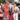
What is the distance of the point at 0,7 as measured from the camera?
1.86 feet

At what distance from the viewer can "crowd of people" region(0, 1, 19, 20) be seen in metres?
0.56

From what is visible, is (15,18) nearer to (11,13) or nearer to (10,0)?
(11,13)

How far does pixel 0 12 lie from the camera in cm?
56

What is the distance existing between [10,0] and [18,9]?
5.1 inches

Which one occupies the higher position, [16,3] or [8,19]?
[16,3]

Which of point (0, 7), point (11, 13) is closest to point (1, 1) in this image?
point (0, 7)

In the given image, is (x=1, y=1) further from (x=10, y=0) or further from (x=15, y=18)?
(x=15, y=18)

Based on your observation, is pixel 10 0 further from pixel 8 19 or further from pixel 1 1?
pixel 8 19

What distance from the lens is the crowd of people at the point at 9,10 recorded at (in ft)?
1.85

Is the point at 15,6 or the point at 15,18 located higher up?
the point at 15,6

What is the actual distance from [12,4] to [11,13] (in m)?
0.10

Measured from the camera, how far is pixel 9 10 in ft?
1.86

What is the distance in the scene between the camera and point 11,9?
570mm

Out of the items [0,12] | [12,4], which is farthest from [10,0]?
[0,12]
